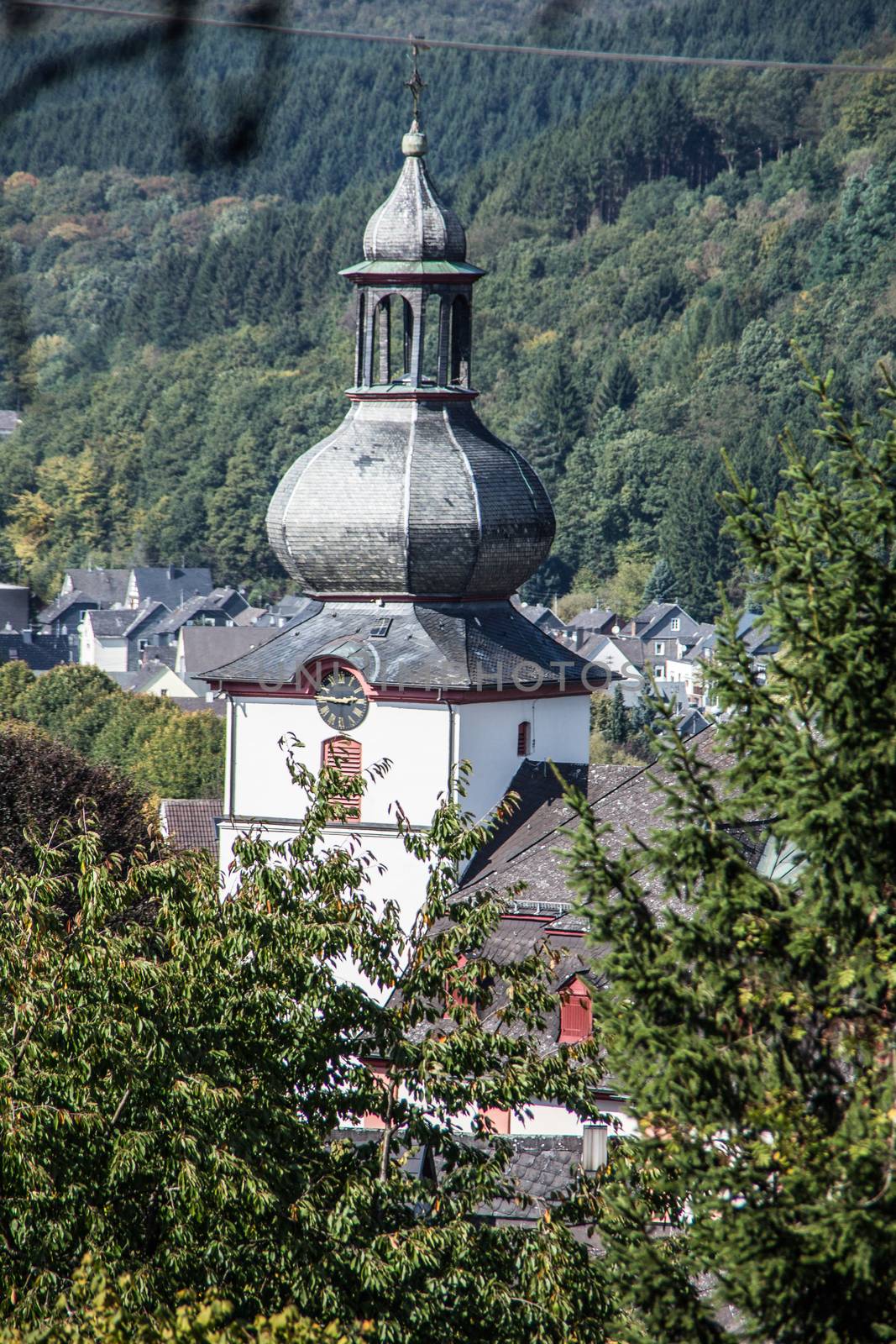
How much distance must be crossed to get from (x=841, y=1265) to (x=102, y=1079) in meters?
5.74

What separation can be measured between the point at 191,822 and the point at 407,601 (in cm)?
2530

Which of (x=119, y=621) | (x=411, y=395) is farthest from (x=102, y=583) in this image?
(x=411, y=395)

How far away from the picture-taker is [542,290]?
14838cm

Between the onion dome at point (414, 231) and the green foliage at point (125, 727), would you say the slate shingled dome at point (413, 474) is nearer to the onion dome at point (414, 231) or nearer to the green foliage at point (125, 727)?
the onion dome at point (414, 231)

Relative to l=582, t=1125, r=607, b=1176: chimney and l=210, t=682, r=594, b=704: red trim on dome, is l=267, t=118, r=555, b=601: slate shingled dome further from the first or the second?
l=582, t=1125, r=607, b=1176: chimney

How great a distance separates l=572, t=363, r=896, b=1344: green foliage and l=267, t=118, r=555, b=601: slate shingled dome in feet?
68.6

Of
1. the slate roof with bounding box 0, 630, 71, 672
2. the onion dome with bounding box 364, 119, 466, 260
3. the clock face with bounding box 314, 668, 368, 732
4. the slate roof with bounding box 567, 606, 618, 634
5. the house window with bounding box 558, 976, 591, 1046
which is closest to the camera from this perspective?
the house window with bounding box 558, 976, 591, 1046

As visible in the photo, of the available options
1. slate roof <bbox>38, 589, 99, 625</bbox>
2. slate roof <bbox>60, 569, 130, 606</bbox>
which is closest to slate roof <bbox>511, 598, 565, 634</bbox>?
slate roof <bbox>38, 589, 99, 625</bbox>

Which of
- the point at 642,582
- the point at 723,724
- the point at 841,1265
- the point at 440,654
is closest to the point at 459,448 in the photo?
the point at 440,654

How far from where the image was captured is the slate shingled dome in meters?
34.2

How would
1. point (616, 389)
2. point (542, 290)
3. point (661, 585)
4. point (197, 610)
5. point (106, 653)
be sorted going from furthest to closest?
point (542, 290)
point (616, 389)
point (106, 653)
point (197, 610)
point (661, 585)

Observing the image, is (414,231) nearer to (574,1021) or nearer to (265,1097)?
(574,1021)

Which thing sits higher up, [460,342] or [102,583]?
[460,342]

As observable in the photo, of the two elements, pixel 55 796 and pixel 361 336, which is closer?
pixel 361 336
